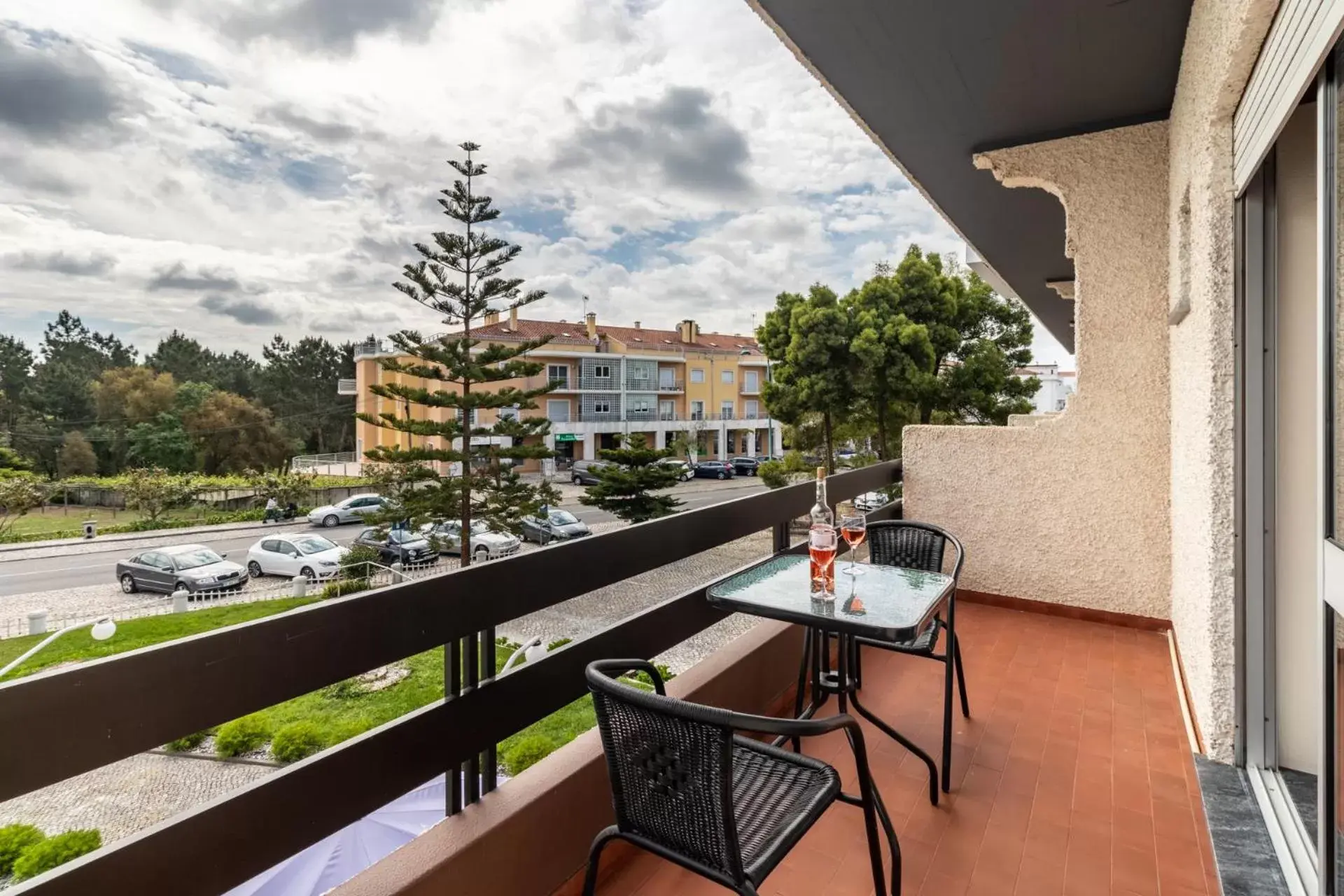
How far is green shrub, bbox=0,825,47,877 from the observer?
274 inches

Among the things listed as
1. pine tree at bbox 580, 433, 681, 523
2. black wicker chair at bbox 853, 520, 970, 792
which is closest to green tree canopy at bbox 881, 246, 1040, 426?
pine tree at bbox 580, 433, 681, 523

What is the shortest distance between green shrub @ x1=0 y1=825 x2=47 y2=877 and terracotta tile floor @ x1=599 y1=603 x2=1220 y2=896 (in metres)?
9.05

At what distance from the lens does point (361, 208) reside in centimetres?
3222

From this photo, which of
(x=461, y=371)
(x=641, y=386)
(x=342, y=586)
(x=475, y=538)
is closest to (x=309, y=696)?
(x=461, y=371)

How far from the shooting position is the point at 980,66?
2.33 meters

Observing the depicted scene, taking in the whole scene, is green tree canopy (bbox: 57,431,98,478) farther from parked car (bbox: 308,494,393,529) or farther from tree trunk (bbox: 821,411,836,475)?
tree trunk (bbox: 821,411,836,475)

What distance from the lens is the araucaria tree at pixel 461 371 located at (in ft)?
56.6

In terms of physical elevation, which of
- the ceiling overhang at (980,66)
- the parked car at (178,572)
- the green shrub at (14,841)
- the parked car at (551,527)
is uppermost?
the ceiling overhang at (980,66)

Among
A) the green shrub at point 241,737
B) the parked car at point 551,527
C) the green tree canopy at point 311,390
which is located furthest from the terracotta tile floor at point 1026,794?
the green tree canopy at point 311,390

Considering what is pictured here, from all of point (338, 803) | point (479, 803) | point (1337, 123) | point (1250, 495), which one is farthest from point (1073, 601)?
point (338, 803)

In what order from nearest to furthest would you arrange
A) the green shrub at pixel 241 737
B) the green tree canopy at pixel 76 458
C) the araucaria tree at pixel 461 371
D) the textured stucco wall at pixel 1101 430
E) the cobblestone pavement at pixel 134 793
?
the textured stucco wall at pixel 1101 430 → the green shrub at pixel 241 737 → the cobblestone pavement at pixel 134 793 → the araucaria tree at pixel 461 371 → the green tree canopy at pixel 76 458

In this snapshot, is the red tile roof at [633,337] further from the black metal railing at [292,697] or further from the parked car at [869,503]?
the black metal railing at [292,697]

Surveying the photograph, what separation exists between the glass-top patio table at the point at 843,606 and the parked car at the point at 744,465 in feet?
92.7

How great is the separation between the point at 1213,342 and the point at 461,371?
16.9 metres
